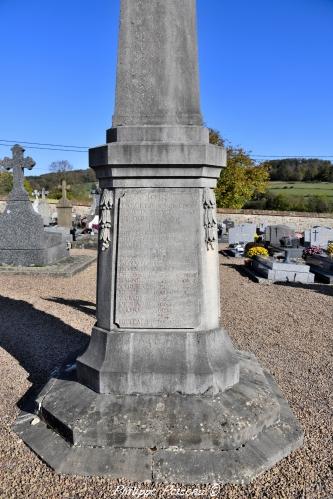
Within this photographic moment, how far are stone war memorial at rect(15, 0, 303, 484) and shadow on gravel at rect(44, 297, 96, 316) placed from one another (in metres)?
3.47

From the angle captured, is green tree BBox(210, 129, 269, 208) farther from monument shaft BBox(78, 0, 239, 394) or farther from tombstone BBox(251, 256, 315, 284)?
monument shaft BBox(78, 0, 239, 394)

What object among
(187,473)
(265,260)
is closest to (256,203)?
(265,260)

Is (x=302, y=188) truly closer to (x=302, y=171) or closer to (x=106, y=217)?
(x=302, y=171)

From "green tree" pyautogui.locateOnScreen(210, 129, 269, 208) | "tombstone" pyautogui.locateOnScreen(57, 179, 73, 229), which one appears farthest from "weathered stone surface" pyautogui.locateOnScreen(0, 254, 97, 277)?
"green tree" pyautogui.locateOnScreen(210, 129, 269, 208)

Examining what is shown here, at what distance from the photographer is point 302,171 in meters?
56.8

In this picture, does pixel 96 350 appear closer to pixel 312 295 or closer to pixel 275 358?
pixel 275 358

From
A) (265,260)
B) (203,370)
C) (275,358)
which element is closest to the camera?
(203,370)

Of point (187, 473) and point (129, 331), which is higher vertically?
point (129, 331)

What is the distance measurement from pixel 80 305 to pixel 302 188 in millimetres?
47004

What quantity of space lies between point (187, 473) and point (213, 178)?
215 centimetres

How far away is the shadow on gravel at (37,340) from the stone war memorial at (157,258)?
3.16 feet

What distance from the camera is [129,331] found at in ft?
9.78

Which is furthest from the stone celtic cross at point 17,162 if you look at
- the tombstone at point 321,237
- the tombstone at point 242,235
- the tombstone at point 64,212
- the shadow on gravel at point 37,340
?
the tombstone at point 321,237

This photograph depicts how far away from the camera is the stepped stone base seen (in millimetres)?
2461
